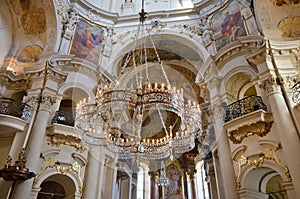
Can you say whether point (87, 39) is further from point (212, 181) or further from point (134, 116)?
point (212, 181)

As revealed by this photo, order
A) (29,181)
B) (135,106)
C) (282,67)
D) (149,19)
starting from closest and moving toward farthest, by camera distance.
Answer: (135,106) → (29,181) → (282,67) → (149,19)

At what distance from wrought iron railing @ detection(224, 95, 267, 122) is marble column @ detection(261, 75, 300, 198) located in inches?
16.4

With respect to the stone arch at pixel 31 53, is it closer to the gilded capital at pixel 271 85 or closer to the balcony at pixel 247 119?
the balcony at pixel 247 119

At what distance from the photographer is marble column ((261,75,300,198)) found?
6480 millimetres

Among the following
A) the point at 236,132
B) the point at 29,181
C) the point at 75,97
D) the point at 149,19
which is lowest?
the point at 29,181

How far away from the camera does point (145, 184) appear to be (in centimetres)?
1425

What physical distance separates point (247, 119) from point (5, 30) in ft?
33.1

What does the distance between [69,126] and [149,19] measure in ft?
23.3

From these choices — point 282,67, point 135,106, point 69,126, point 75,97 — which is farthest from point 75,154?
point 282,67

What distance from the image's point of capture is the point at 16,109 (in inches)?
333

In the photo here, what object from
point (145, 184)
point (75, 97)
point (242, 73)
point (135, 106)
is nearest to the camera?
point (135, 106)

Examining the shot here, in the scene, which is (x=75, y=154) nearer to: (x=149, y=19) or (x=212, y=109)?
(x=212, y=109)

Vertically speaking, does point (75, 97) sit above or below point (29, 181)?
above

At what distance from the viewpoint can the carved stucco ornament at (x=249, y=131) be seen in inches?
304
